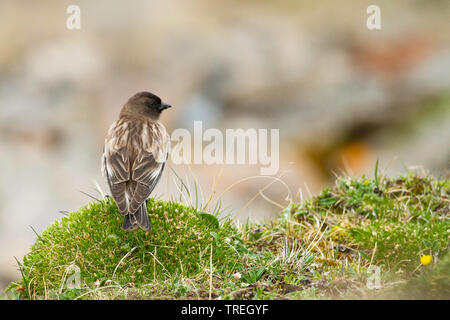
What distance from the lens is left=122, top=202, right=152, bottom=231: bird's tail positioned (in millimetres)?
4145

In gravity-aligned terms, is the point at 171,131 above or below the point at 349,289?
above

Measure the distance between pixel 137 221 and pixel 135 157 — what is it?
2.72 ft

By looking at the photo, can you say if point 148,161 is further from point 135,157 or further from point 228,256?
point 228,256

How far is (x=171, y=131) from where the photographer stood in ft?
29.2

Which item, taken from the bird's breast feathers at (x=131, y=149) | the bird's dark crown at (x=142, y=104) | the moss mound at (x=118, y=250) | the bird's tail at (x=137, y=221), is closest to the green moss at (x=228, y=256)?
the moss mound at (x=118, y=250)

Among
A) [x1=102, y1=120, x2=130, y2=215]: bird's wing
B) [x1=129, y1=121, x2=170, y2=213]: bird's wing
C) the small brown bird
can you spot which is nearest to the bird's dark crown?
the small brown bird

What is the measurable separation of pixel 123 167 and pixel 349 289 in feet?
7.11

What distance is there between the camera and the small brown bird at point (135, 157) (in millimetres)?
4258

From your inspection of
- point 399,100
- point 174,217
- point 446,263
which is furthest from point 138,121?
point 399,100

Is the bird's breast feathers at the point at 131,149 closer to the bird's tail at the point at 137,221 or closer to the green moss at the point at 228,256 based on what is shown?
the green moss at the point at 228,256

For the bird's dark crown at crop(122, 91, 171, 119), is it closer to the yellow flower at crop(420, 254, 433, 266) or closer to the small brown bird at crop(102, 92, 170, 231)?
the small brown bird at crop(102, 92, 170, 231)

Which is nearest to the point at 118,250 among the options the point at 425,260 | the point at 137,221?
the point at 137,221

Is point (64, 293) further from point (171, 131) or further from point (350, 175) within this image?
point (171, 131)

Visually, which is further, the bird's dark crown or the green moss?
the bird's dark crown
